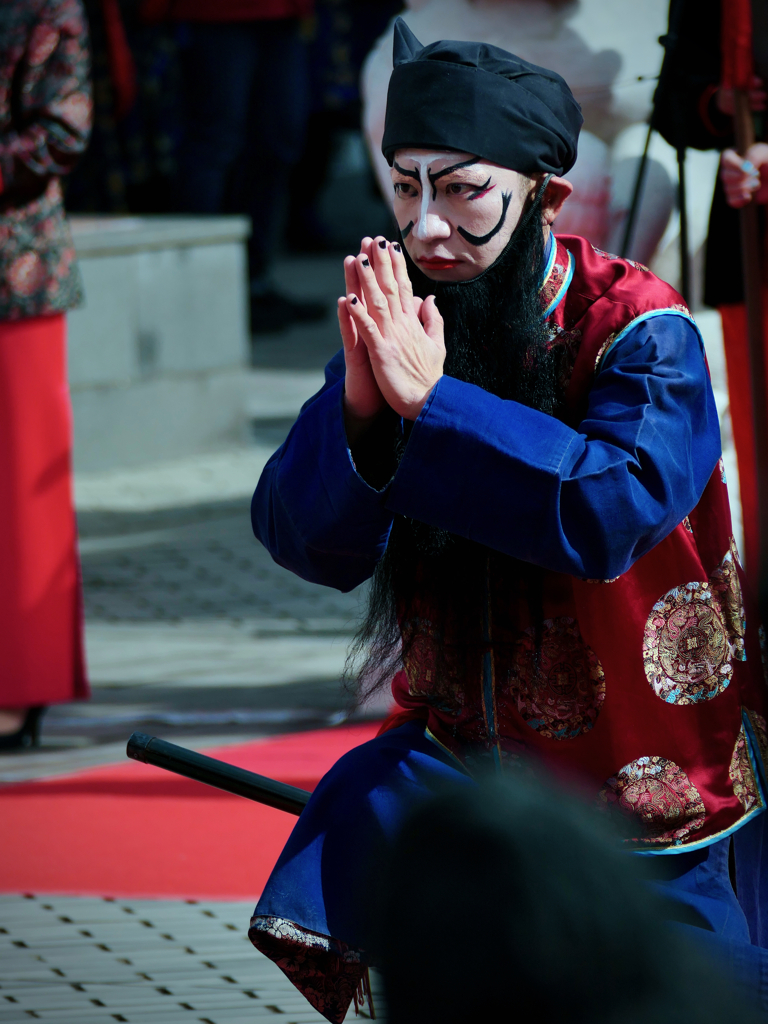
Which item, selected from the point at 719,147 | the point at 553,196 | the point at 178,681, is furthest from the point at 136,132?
the point at 553,196

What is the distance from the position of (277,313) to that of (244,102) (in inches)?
67.3

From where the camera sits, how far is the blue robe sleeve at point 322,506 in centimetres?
200

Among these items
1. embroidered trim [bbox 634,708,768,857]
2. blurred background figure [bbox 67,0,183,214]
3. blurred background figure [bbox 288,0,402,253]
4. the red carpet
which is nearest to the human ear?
embroidered trim [bbox 634,708,768,857]

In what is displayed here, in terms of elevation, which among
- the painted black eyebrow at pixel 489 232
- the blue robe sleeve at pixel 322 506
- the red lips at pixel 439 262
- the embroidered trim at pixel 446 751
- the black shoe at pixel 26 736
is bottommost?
the black shoe at pixel 26 736

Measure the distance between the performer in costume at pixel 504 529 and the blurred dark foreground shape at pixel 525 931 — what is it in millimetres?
672

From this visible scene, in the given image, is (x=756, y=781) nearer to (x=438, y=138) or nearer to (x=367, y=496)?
(x=367, y=496)

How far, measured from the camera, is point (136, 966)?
3020 mm

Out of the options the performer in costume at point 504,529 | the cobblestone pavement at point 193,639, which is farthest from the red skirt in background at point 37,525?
the performer in costume at point 504,529

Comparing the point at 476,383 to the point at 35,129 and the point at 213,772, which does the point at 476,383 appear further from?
the point at 35,129

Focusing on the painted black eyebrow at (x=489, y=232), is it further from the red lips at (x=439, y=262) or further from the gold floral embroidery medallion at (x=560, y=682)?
the gold floral embroidery medallion at (x=560, y=682)

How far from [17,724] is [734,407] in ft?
6.48

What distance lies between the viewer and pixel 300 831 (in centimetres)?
208

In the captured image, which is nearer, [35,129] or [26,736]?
[35,129]

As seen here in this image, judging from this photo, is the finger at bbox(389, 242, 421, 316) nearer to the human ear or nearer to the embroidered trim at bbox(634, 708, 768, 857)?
the human ear
